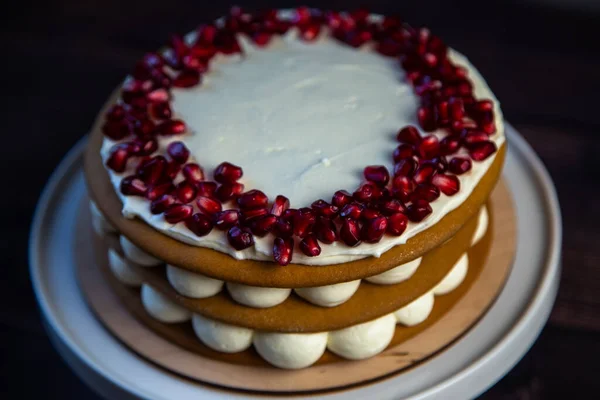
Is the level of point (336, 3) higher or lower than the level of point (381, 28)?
lower

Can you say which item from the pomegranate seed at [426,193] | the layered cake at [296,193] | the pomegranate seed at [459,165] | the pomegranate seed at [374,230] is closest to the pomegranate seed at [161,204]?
the layered cake at [296,193]

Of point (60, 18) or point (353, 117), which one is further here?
point (60, 18)

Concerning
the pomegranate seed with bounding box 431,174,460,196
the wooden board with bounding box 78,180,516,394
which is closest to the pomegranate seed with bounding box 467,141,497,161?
the pomegranate seed with bounding box 431,174,460,196

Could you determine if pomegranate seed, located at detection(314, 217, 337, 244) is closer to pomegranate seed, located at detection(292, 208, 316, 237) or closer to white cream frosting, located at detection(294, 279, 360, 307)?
pomegranate seed, located at detection(292, 208, 316, 237)

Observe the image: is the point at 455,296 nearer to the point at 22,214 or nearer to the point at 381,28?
the point at 381,28

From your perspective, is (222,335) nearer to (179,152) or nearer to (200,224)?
(200,224)

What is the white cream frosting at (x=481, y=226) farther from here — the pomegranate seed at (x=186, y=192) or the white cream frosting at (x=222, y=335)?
the pomegranate seed at (x=186, y=192)

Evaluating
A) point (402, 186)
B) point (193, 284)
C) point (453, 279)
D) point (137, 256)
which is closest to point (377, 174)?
point (402, 186)

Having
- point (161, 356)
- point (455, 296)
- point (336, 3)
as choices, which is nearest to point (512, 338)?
point (455, 296)
